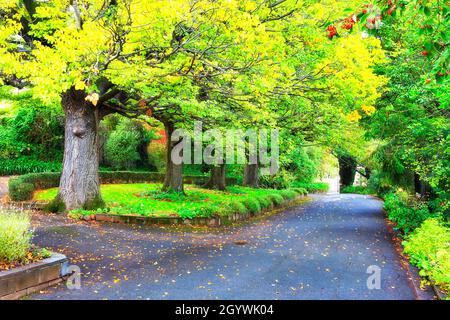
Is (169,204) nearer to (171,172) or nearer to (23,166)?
(171,172)

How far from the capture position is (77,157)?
12273 mm

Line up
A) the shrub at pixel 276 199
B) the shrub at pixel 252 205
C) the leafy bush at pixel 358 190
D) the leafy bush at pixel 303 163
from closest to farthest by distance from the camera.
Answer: the shrub at pixel 252 205 → the shrub at pixel 276 199 → the leafy bush at pixel 303 163 → the leafy bush at pixel 358 190

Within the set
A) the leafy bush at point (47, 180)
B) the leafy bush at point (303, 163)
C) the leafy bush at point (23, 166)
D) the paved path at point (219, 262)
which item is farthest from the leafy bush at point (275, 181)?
the paved path at point (219, 262)

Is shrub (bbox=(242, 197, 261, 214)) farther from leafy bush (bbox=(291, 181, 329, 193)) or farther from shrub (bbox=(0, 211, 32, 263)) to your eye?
leafy bush (bbox=(291, 181, 329, 193))

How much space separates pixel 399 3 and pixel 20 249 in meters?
6.31

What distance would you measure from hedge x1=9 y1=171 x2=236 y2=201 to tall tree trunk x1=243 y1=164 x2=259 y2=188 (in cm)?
169

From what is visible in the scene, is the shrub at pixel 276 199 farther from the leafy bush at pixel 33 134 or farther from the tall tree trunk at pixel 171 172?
the leafy bush at pixel 33 134

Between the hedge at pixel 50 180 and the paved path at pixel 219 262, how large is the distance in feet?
13.6

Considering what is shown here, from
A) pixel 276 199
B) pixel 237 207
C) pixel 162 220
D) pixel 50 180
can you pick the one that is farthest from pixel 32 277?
pixel 276 199

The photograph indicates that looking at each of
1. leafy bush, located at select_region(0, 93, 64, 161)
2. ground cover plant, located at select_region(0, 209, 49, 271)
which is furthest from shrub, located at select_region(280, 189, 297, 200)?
ground cover plant, located at select_region(0, 209, 49, 271)

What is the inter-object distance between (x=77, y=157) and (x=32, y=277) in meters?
7.17

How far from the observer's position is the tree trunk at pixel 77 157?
1223 cm

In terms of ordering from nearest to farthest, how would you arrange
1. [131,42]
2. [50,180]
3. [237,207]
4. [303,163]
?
[131,42] → [237,207] → [50,180] → [303,163]
